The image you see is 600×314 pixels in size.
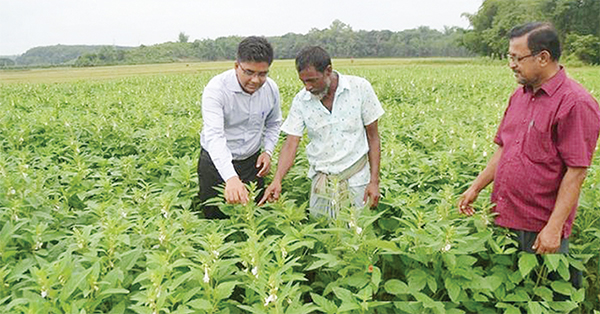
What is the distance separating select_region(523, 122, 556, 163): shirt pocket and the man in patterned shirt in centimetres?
98

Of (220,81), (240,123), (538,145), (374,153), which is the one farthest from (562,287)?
(220,81)

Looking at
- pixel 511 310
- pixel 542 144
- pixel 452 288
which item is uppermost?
pixel 542 144

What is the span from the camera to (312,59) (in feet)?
9.74

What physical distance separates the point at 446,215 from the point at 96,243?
79.2 inches

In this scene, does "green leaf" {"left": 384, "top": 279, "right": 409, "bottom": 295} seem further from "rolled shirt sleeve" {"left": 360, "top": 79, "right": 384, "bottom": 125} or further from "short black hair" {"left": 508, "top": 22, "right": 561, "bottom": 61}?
"short black hair" {"left": 508, "top": 22, "right": 561, "bottom": 61}

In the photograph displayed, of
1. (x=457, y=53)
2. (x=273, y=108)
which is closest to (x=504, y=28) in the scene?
(x=457, y=53)

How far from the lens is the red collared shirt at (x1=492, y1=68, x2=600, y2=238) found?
2.44m

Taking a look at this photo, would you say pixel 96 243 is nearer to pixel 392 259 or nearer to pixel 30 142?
pixel 392 259

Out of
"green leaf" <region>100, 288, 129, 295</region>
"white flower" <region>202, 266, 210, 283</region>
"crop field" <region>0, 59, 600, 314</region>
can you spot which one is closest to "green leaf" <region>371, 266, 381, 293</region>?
"crop field" <region>0, 59, 600, 314</region>

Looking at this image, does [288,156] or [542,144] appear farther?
[288,156]

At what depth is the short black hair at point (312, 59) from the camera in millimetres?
2971

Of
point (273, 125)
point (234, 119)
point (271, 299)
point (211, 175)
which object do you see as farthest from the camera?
point (273, 125)

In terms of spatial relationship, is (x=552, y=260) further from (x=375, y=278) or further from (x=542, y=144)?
(x=375, y=278)

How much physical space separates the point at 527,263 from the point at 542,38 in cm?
118
